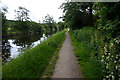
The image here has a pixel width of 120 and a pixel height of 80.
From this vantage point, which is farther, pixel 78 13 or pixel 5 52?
pixel 78 13

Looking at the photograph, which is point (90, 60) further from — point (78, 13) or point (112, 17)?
point (78, 13)

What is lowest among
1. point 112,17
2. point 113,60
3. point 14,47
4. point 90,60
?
point 14,47

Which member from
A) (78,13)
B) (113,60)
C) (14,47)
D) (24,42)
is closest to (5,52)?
(14,47)

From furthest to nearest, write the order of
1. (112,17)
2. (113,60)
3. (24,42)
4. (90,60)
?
(24,42) → (90,60) → (112,17) → (113,60)

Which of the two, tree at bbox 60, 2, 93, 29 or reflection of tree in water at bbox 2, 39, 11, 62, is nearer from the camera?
reflection of tree in water at bbox 2, 39, 11, 62

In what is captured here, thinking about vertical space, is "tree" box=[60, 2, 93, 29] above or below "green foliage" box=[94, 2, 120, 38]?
above

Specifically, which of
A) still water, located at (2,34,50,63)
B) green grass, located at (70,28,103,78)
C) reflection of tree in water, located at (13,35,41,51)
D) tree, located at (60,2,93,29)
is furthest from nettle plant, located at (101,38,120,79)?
tree, located at (60,2,93,29)

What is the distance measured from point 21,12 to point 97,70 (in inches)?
1978

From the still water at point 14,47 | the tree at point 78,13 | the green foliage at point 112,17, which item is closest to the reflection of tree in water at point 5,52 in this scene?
the still water at point 14,47

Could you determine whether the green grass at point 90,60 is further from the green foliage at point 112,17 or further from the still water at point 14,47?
the still water at point 14,47

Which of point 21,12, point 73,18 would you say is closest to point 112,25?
point 73,18

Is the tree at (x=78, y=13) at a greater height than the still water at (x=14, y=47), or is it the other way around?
the tree at (x=78, y=13)

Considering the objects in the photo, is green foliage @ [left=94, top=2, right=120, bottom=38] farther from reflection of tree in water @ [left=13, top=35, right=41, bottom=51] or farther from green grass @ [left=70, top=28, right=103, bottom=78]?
reflection of tree in water @ [left=13, top=35, right=41, bottom=51]

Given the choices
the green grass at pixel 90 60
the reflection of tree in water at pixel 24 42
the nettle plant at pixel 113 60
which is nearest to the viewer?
the nettle plant at pixel 113 60
